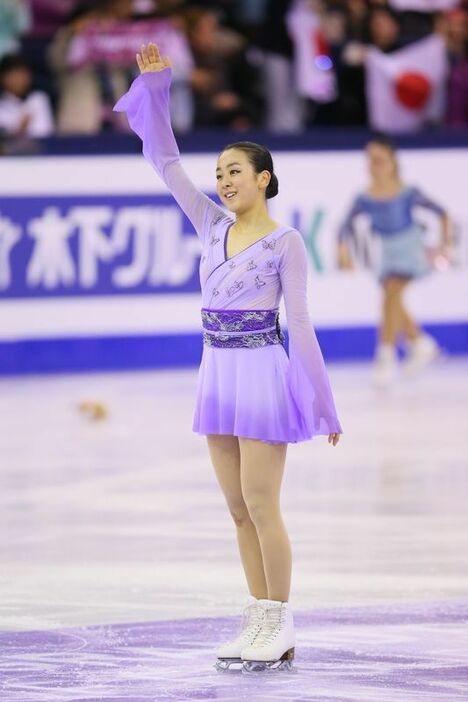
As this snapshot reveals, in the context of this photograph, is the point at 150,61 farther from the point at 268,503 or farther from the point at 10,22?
the point at 10,22

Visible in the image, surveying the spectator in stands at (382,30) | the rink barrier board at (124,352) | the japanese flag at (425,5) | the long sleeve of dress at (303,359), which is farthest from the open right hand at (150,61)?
the japanese flag at (425,5)

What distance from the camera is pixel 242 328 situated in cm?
516

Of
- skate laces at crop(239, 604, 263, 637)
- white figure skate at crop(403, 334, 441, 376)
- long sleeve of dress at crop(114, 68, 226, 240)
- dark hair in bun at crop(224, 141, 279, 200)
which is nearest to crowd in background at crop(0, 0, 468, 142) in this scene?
white figure skate at crop(403, 334, 441, 376)

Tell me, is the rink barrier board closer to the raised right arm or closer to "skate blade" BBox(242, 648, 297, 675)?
the raised right arm

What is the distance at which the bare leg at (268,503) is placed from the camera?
201 inches

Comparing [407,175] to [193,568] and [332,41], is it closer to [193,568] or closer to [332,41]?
[332,41]

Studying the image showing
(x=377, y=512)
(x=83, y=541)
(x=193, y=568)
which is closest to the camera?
(x=193, y=568)

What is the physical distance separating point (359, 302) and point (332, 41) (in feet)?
7.25

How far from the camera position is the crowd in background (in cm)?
1330

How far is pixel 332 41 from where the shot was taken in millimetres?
14352

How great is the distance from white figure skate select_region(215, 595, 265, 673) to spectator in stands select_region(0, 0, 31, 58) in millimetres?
8658

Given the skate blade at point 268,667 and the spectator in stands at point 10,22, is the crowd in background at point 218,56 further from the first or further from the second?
the skate blade at point 268,667

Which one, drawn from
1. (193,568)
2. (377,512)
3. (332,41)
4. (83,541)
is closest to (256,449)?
(193,568)

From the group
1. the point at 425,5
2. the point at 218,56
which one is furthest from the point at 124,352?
the point at 425,5
